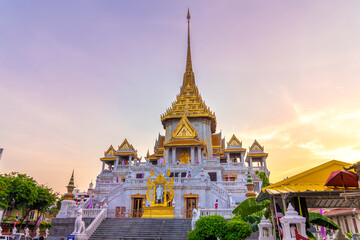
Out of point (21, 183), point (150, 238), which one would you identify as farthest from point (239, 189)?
point (21, 183)

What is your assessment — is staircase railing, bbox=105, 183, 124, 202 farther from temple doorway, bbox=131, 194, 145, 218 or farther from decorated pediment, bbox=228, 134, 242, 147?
decorated pediment, bbox=228, 134, 242, 147

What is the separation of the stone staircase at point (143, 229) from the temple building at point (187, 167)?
7.27 feet

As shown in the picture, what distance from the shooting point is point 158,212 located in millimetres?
20938

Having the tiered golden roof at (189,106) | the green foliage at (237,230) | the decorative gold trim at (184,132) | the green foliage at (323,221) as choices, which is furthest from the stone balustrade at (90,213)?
the tiered golden roof at (189,106)

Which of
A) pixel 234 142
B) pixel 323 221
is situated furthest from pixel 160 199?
pixel 234 142

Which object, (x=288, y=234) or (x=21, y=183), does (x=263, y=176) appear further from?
(x=21, y=183)

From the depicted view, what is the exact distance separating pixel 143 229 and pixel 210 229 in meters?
7.85

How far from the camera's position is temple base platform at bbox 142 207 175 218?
20.8 metres

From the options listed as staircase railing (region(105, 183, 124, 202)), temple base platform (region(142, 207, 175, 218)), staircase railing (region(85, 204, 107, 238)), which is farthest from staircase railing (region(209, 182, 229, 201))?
staircase railing (region(85, 204, 107, 238))

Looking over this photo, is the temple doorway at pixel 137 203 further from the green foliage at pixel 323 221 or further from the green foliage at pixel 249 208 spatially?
the green foliage at pixel 323 221

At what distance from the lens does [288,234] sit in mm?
7434

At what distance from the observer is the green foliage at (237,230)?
11258mm

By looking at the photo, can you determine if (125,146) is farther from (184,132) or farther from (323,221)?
(323,221)

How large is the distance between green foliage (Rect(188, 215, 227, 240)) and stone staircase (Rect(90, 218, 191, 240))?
4.89 metres
